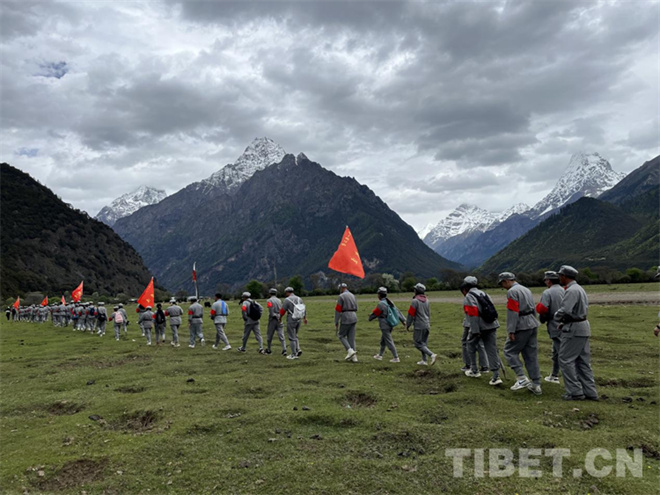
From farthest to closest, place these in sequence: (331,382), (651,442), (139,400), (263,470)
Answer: (331,382)
(139,400)
(651,442)
(263,470)

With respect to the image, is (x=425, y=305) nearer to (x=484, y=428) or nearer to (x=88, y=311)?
(x=484, y=428)

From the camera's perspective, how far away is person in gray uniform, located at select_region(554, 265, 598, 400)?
9922 millimetres

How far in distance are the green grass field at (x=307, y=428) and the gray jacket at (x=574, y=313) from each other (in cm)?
166

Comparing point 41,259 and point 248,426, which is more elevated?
point 41,259

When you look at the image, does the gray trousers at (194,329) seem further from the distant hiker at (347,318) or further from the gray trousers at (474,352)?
the gray trousers at (474,352)

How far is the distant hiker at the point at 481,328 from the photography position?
11711mm

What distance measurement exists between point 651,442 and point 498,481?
3214mm

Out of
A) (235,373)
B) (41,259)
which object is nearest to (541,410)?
(235,373)

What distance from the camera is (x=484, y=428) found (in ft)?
26.4

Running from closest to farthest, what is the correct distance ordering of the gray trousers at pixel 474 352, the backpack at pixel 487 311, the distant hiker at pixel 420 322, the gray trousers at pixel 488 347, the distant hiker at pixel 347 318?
the gray trousers at pixel 488 347, the backpack at pixel 487 311, the gray trousers at pixel 474 352, the distant hiker at pixel 420 322, the distant hiker at pixel 347 318

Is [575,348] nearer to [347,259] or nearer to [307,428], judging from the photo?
[307,428]

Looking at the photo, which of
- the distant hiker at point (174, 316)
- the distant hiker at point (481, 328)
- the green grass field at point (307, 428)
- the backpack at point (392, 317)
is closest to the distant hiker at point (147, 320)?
the distant hiker at point (174, 316)

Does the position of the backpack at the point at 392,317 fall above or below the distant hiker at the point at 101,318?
above

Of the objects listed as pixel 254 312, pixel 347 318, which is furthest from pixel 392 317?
pixel 254 312
